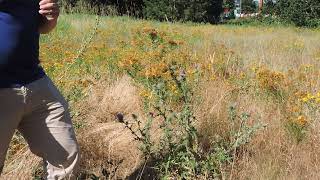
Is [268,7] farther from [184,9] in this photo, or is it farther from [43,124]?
[43,124]

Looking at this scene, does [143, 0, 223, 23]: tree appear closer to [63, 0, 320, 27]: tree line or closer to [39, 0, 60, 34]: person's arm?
[63, 0, 320, 27]: tree line

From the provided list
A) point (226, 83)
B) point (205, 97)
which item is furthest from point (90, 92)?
point (226, 83)

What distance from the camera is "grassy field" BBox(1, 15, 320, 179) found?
3.20 m

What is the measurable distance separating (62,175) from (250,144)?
160 cm

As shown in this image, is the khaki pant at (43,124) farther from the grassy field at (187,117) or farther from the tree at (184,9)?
the tree at (184,9)

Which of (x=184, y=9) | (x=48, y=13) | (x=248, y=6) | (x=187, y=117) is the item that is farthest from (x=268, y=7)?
Result: (x=48, y=13)

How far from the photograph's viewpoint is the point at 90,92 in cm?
446

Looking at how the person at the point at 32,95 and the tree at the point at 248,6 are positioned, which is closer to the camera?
the person at the point at 32,95

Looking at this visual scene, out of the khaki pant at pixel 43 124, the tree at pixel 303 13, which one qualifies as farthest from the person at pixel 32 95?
the tree at pixel 303 13

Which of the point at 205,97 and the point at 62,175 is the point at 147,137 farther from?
the point at 205,97

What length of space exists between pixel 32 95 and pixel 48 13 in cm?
40

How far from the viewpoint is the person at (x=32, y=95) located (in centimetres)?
219

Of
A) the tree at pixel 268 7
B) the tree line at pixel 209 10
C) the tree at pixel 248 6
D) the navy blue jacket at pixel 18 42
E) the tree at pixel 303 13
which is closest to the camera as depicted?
the navy blue jacket at pixel 18 42

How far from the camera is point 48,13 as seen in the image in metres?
2.38
